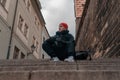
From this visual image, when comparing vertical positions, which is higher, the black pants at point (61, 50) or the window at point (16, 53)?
the window at point (16, 53)

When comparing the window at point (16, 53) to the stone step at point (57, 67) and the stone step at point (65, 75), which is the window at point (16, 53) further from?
the stone step at point (65, 75)

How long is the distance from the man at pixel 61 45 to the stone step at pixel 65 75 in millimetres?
1563

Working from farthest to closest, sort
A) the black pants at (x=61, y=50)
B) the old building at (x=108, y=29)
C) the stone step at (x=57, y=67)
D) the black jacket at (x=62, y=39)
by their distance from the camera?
the old building at (x=108, y=29) → the black jacket at (x=62, y=39) → the black pants at (x=61, y=50) → the stone step at (x=57, y=67)

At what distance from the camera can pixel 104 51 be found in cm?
864

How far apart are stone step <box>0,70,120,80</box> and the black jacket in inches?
70.8

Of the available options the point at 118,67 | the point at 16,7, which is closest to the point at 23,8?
the point at 16,7

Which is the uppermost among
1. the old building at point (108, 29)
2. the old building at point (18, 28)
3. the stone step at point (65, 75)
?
the old building at point (18, 28)

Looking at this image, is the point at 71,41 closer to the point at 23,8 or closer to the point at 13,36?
the point at 13,36

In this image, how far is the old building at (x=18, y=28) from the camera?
15820 mm

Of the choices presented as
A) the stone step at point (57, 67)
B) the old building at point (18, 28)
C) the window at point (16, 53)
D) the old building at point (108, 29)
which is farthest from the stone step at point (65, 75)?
the window at point (16, 53)

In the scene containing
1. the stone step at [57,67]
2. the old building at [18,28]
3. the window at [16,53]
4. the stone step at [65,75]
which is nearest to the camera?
the stone step at [65,75]

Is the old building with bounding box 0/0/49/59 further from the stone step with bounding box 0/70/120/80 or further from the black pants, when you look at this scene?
the stone step with bounding box 0/70/120/80

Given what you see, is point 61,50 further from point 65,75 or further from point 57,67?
point 65,75

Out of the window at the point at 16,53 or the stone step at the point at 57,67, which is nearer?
the stone step at the point at 57,67
